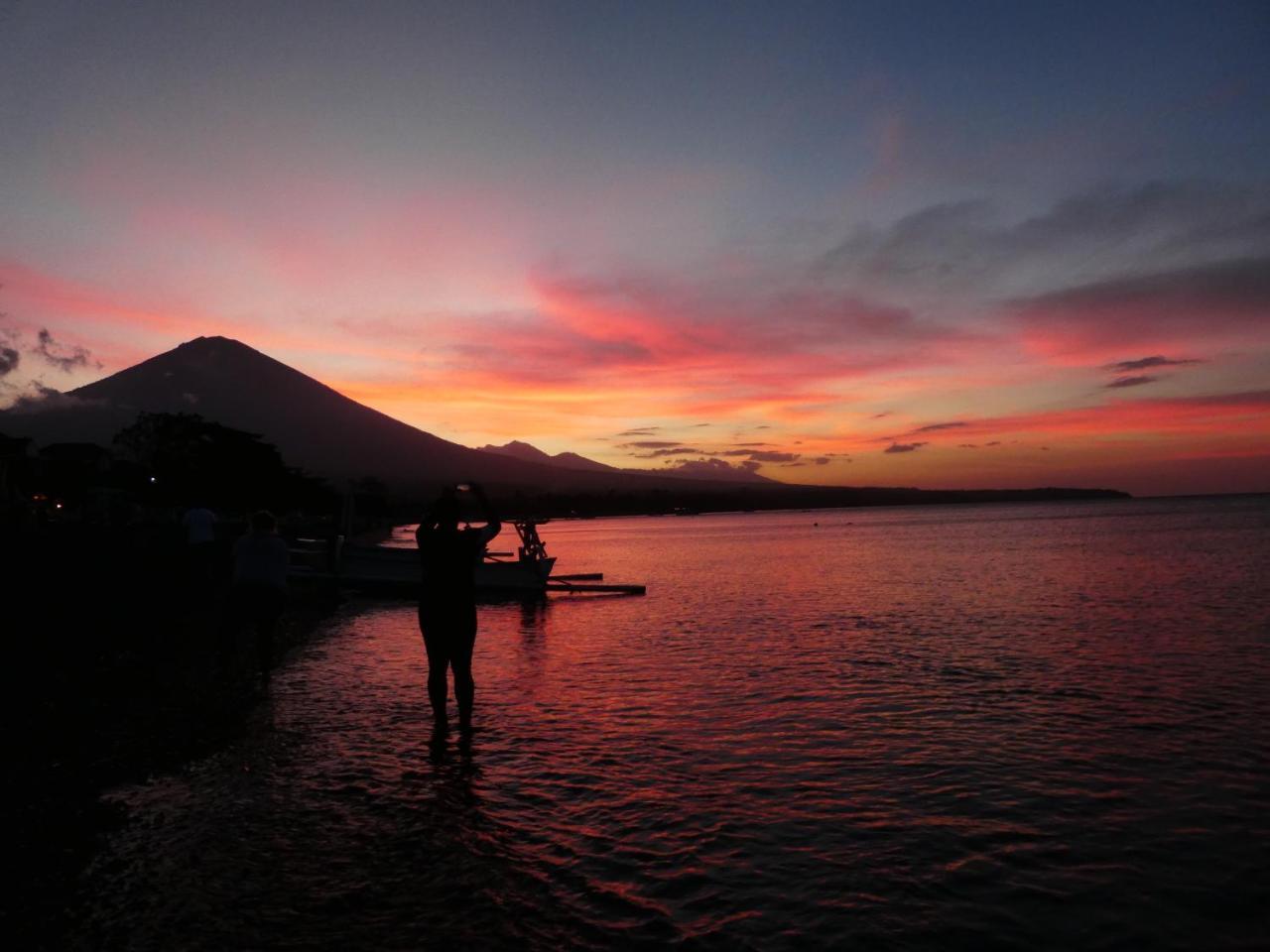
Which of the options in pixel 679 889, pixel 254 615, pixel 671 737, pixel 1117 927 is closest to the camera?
pixel 1117 927

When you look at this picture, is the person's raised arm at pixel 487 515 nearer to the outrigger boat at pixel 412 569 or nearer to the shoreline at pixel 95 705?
the shoreline at pixel 95 705

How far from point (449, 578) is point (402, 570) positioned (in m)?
23.7

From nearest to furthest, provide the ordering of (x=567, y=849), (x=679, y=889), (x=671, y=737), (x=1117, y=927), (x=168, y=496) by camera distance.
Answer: (x=1117, y=927) < (x=679, y=889) < (x=567, y=849) < (x=671, y=737) < (x=168, y=496)

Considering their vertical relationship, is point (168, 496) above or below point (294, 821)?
above

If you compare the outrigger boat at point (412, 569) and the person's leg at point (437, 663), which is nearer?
the person's leg at point (437, 663)

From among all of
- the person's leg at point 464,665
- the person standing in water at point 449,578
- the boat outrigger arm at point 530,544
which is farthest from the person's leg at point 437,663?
the boat outrigger arm at point 530,544

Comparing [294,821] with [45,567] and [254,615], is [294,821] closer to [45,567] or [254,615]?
[254,615]

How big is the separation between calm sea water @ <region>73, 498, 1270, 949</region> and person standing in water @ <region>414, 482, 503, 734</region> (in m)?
1.15

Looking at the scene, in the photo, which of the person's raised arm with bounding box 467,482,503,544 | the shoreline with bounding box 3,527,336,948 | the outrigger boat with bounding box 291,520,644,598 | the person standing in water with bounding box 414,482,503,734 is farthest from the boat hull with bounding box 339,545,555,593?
the person's raised arm with bounding box 467,482,503,544

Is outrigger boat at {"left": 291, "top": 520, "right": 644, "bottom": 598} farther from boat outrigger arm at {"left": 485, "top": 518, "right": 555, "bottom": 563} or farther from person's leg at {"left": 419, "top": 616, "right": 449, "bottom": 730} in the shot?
person's leg at {"left": 419, "top": 616, "right": 449, "bottom": 730}

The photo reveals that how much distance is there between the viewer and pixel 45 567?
26.9 m

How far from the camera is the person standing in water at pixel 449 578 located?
893 cm

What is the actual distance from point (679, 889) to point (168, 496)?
7569 cm

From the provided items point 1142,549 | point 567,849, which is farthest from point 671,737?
point 1142,549
